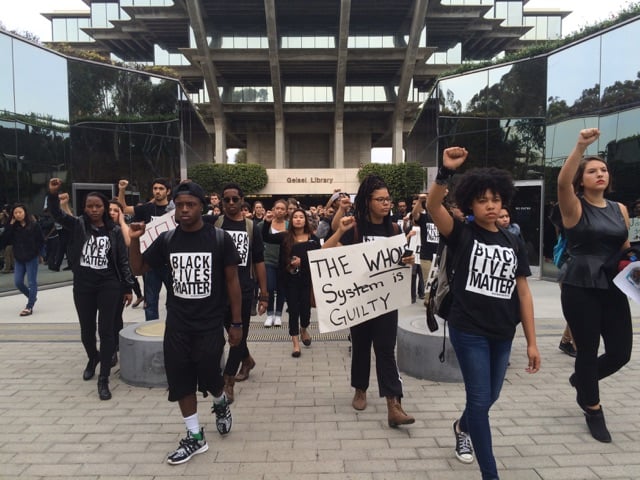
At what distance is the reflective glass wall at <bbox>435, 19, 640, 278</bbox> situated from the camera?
10.0m

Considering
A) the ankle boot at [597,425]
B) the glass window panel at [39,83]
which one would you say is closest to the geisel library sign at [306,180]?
the glass window panel at [39,83]

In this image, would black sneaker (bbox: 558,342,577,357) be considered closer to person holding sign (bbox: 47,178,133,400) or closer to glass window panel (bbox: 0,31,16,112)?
person holding sign (bbox: 47,178,133,400)

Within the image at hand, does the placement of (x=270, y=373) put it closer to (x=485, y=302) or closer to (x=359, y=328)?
(x=359, y=328)

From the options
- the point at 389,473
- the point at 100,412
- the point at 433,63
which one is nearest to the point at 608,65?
the point at 389,473

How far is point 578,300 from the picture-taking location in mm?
3545

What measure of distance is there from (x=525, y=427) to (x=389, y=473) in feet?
4.49

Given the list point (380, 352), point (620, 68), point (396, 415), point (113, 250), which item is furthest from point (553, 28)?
point (396, 415)

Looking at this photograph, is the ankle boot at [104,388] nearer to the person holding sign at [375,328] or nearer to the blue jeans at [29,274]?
the person holding sign at [375,328]

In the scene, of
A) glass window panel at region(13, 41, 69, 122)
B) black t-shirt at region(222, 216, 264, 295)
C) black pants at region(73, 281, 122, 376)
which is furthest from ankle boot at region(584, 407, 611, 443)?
glass window panel at region(13, 41, 69, 122)

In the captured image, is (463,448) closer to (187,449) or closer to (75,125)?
(187,449)

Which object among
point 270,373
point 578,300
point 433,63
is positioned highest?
point 433,63

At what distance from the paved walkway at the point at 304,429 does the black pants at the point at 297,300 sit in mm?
527

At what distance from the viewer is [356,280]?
154 inches

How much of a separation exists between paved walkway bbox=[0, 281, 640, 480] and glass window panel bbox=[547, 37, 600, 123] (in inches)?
295
